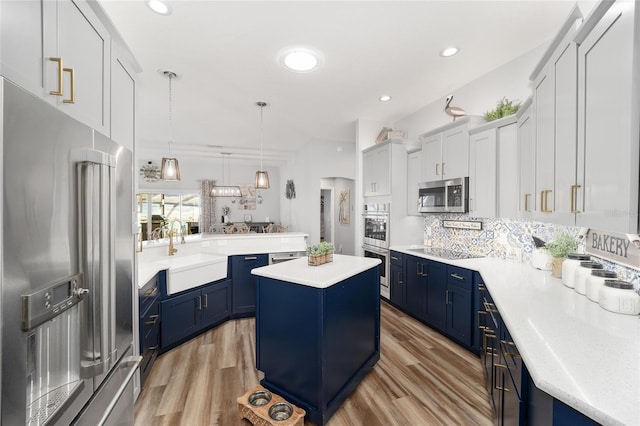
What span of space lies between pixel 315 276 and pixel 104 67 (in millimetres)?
1757

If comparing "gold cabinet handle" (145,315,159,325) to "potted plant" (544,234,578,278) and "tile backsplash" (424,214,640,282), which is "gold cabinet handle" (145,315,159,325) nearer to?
"potted plant" (544,234,578,278)

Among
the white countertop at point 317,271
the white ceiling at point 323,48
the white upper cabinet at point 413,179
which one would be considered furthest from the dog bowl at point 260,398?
the white upper cabinet at point 413,179

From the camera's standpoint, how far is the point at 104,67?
4.91ft

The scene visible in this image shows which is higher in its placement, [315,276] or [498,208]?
[498,208]

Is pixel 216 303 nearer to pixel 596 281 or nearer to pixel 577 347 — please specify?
pixel 577 347

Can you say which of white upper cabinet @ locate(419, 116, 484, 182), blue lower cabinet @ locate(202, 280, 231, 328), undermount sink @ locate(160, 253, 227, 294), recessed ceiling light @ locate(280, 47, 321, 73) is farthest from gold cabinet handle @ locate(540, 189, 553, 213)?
blue lower cabinet @ locate(202, 280, 231, 328)

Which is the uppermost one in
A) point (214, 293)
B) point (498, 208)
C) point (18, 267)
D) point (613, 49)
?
point (613, 49)

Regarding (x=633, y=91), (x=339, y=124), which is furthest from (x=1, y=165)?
(x=339, y=124)

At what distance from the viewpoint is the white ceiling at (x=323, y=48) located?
204cm

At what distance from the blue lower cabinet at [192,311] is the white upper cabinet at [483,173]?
123 inches

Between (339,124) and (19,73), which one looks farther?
(339,124)

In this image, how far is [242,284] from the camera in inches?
147

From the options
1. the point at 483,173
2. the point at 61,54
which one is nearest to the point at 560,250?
the point at 483,173

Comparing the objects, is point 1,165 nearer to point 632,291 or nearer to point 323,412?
point 323,412
